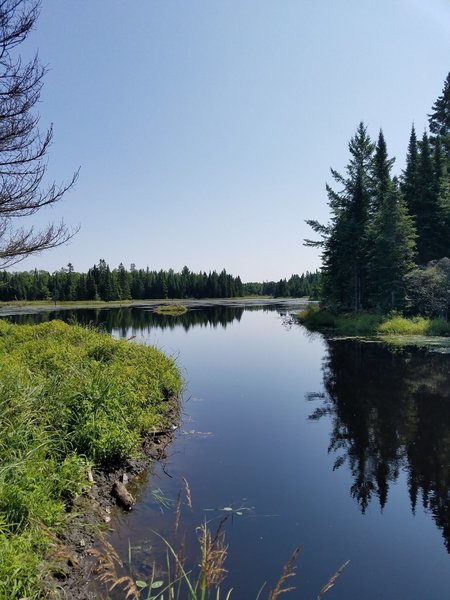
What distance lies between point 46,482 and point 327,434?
24.3 ft

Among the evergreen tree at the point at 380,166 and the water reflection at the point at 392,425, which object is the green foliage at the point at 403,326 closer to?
the water reflection at the point at 392,425

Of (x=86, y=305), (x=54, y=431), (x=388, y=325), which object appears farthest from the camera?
(x=86, y=305)

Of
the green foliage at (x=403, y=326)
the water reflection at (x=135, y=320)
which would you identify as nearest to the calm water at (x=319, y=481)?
the green foliage at (x=403, y=326)

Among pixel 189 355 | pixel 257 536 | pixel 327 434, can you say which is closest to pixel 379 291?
pixel 189 355

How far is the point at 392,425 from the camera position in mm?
10906

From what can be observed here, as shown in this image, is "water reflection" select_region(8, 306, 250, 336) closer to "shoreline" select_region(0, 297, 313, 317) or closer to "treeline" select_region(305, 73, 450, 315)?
"treeline" select_region(305, 73, 450, 315)

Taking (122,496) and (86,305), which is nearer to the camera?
(122,496)

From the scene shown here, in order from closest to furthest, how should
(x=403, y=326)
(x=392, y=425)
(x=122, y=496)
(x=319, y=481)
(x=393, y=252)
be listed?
(x=122, y=496)
(x=319, y=481)
(x=392, y=425)
(x=403, y=326)
(x=393, y=252)

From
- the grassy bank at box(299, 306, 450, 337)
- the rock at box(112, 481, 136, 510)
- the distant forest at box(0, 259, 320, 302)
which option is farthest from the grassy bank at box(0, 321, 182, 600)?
the distant forest at box(0, 259, 320, 302)

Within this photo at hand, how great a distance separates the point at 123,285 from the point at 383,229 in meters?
90.3

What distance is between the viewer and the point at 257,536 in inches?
244

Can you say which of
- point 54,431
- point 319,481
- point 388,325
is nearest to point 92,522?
point 54,431

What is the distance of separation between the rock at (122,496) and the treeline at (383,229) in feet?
93.0

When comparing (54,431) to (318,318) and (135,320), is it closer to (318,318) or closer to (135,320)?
(318,318)
